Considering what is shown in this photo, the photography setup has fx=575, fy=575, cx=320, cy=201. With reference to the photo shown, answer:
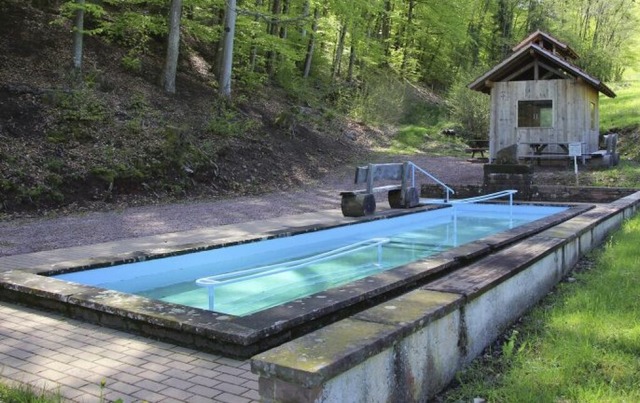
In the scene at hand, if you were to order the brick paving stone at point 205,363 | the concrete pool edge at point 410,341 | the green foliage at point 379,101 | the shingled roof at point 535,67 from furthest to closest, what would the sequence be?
the green foliage at point 379,101 < the shingled roof at point 535,67 < the brick paving stone at point 205,363 < the concrete pool edge at point 410,341

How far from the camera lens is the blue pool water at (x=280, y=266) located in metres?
6.45

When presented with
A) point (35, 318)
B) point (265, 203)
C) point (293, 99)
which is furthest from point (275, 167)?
point (35, 318)

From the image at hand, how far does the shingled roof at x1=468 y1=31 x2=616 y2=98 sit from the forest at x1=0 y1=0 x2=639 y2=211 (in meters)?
6.43

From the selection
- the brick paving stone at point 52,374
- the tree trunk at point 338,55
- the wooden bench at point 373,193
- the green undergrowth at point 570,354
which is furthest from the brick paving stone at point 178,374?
the tree trunk at point 338,55

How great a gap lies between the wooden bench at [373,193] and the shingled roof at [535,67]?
9.86m

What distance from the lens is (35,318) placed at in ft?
16.2

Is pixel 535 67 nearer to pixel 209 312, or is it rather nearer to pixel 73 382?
pixel 209 312

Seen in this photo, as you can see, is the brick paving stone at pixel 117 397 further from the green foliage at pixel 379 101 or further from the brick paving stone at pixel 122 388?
the green foliage at pixel 379 101

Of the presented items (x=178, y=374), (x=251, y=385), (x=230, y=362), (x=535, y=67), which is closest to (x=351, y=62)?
(x=535, y=67)

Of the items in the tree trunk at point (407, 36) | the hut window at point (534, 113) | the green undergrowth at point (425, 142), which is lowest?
the green undergrowth at point (425, 142)

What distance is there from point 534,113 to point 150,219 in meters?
14.9

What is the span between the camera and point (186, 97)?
63.7 ft

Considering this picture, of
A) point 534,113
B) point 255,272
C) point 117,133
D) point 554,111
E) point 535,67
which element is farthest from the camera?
point 534,113

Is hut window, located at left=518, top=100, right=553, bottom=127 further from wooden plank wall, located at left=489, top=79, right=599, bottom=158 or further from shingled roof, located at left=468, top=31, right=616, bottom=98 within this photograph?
shingled roof, located at left=468, top=31, right=616, bottom=98
